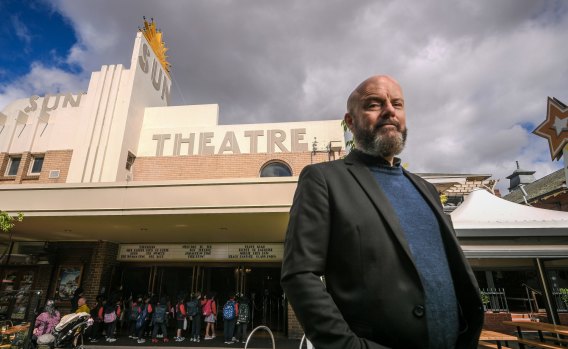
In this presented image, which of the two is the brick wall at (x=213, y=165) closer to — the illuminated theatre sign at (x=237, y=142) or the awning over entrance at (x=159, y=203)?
the illuminated theatre sign at (x=237, y=142)

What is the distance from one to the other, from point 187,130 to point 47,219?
6331 mm

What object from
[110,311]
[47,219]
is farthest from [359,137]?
[110,311]

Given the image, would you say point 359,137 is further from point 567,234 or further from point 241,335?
point 241,335

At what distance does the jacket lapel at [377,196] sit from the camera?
1.21 m

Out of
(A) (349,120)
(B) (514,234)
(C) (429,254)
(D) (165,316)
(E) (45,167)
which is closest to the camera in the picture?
(C) (429,254)

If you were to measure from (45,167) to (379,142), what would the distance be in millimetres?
15012

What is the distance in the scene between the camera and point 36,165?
13195mm

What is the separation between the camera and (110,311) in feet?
34.8

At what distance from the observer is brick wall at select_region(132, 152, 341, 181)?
496 inches

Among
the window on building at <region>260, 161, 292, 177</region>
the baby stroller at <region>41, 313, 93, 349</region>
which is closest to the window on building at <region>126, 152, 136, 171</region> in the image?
the window on building at <region>260, 161, 292, 177</region>

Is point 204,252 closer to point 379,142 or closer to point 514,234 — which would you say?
point 514,234

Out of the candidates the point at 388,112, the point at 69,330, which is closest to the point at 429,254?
the point at 388,112

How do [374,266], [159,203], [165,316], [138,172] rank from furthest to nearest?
[138,172]
[165,316]
[159,203]
[374,266]

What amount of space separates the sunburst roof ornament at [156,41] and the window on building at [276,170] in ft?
29.6
